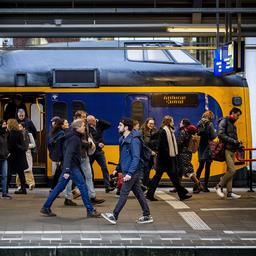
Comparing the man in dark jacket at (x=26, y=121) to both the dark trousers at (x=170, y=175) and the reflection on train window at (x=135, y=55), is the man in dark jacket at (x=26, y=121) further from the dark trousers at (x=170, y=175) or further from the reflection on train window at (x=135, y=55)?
the dark trousers at (x=170, y=175)

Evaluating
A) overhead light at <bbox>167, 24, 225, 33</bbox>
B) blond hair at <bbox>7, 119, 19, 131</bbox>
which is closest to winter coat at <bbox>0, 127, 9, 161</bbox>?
blond hair at <bbox>7, 119, 19, 131</bbox>

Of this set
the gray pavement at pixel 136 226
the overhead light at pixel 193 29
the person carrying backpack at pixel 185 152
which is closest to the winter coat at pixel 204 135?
the person carrying backpack at pixel 185 152

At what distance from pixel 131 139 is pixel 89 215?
1480mm

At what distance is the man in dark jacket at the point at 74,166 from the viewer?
11.0m

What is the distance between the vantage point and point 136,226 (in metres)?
10.4

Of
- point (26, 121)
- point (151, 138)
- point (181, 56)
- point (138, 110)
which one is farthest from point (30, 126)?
point (181, 56)

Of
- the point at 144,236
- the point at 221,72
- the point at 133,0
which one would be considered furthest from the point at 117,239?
the point at 221,72

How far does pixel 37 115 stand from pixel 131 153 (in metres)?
6.63

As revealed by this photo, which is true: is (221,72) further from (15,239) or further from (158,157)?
(15,239)

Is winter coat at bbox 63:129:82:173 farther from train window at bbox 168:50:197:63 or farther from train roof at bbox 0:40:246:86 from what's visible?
train window at bbox 168:50:197:63

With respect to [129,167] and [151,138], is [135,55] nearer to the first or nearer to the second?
[151,138]

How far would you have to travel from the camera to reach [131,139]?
1041cm

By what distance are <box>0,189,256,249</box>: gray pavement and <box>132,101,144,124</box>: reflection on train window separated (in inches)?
128

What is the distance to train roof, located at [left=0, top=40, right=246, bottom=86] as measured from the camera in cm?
1623
